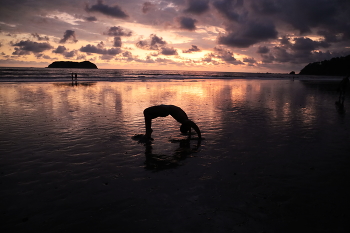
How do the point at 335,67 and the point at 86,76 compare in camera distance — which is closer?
the point at 86,76

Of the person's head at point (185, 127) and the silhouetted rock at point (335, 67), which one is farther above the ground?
the silhouetted rock at point (335, 67)

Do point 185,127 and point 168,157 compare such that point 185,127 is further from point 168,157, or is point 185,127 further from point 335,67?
point 335,67

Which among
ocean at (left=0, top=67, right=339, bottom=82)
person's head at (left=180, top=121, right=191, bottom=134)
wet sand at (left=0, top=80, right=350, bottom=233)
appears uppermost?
ocean at (left=0, top=67, right=339, bottom=82)

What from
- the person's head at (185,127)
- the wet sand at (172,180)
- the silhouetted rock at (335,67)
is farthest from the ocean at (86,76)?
the silhouetted rock at (335,67)

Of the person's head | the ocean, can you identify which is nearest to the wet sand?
the person's head

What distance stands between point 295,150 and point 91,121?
10.2 meters

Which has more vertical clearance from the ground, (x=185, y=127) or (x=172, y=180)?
(x=185, y=127)

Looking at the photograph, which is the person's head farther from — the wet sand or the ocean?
the ocean

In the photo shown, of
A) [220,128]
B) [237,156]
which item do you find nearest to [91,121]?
[220,128]

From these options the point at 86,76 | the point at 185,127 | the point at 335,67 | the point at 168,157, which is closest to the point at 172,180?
A: the point at 168,157

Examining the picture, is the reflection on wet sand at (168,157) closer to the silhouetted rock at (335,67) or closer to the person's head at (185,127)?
the person's head at (185,127)

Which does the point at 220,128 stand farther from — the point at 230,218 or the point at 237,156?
the point at 230,218

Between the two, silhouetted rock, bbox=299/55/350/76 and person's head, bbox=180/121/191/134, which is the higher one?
silhouetted rock, bbox=299/55/350/76

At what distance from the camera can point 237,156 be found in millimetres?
7480
